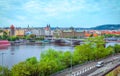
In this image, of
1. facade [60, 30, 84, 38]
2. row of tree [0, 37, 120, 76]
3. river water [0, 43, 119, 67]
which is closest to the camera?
row of tree [0, 37, 120, 76]

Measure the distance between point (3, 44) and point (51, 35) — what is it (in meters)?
41.4

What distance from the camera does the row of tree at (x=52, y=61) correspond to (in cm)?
1422

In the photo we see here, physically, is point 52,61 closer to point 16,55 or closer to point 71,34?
point 16,55

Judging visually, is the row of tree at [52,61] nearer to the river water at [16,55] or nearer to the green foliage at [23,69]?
the green foliage at [23,69]

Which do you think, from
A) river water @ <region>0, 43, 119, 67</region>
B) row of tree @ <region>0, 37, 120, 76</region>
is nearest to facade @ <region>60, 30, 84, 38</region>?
river water @ <region>0, 43, 119, 67</region>

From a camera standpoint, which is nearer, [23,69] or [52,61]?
[23,69]

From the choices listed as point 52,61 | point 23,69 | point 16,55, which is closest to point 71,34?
point 16,55

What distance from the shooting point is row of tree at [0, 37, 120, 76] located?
46.7ft

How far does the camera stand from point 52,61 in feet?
54.8

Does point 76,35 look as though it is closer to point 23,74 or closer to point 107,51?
point 107,51

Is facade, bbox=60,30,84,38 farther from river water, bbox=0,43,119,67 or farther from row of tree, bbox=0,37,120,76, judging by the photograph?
row of tree, bbox=0,37,120,76

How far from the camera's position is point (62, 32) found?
84.7m

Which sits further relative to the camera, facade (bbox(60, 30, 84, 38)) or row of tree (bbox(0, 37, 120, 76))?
facade (bbox(60, 30, 84, 38))

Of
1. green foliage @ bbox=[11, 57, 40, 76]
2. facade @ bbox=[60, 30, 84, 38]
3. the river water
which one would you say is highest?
facade @ bbox=[60, 30, 84, 38]
